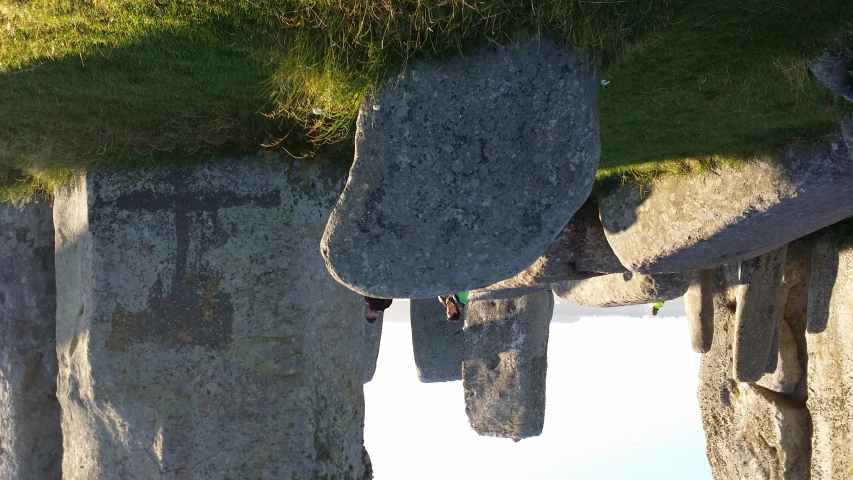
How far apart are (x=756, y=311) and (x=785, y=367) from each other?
595mm

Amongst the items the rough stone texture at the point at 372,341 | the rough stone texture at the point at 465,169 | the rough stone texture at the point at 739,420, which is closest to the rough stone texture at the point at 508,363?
the rough stone texture at the point at 372,341

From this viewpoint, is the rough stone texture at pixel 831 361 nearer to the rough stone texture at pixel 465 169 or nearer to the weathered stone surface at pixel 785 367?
the weathered stone surface at pixel 785 367

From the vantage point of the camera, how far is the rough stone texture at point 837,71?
76.4 inches

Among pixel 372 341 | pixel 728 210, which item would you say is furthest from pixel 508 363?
pixel 728 210

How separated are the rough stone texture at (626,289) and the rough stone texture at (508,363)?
2.57ft

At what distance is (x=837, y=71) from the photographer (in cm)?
195

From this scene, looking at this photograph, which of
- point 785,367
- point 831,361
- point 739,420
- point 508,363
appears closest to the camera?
point 831,361

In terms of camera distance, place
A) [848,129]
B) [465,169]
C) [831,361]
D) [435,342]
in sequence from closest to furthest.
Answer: [465,169] → [848,129] → [831,361] → [435,342]

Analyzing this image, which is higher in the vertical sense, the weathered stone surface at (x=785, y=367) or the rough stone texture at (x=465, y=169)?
the rough stone texture at (x=465, y=169)

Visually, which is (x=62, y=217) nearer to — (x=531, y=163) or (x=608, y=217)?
(x=531, y=163)

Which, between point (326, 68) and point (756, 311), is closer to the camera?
point (326, 68)

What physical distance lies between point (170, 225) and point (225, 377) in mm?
625

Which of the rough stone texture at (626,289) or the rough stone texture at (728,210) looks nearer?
the rough stone texture at (728,210)

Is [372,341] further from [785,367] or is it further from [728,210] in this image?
[728,210]
